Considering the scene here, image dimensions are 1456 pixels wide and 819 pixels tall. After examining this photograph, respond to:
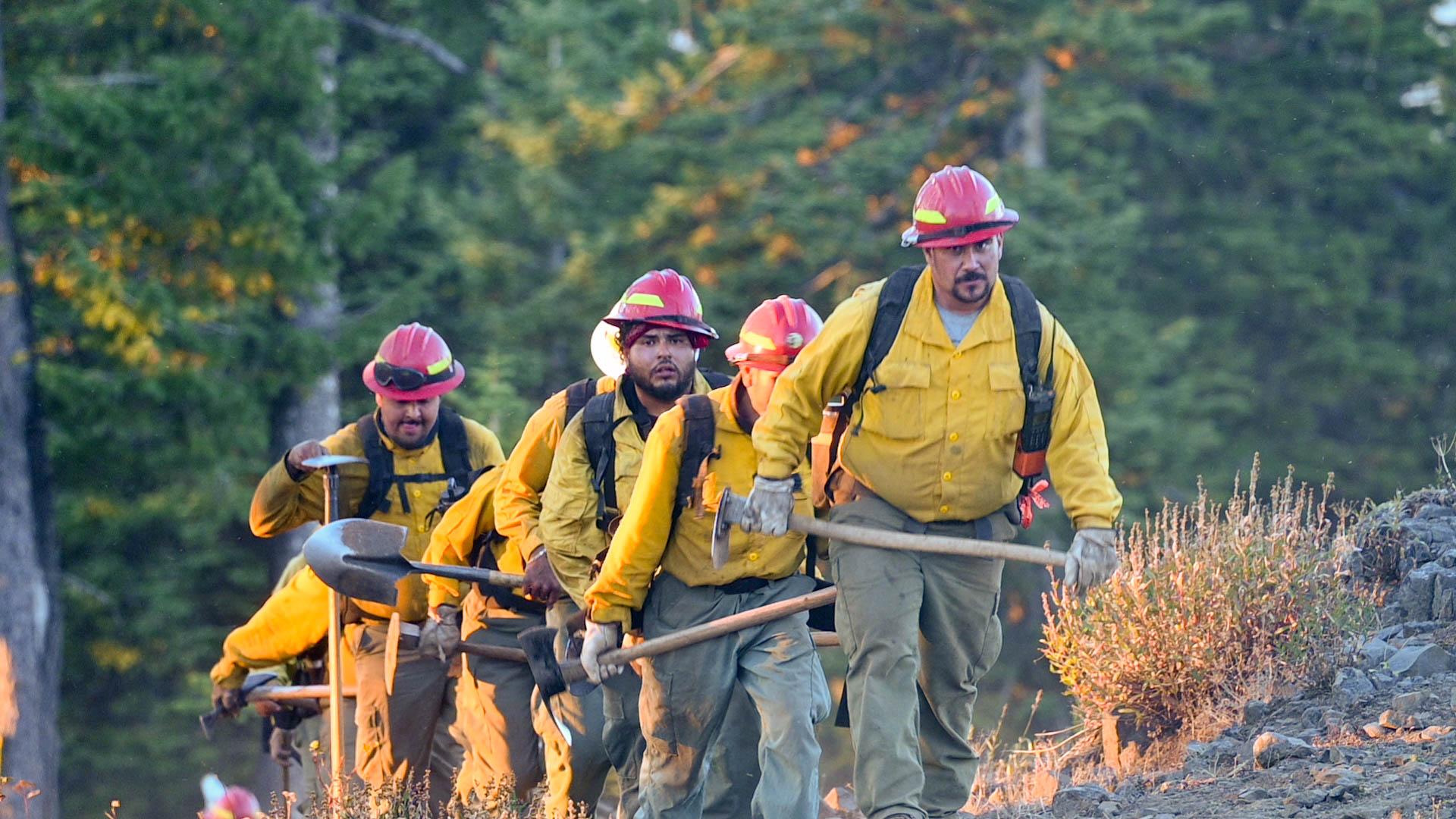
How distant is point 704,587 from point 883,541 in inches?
38.9

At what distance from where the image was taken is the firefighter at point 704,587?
7.91m

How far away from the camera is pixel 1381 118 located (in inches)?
1139

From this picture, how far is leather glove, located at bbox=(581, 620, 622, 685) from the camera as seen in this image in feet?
26.5

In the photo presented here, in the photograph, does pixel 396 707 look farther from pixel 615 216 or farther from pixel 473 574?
pixel 615 216

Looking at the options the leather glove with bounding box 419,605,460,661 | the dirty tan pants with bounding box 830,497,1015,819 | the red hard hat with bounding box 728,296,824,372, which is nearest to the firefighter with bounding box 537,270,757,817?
the red hard hat with bounding box 728,296,824,372

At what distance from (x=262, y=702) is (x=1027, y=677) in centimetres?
1588

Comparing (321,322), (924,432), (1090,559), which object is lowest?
(1090,559)

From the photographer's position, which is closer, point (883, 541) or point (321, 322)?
point (883, 541)

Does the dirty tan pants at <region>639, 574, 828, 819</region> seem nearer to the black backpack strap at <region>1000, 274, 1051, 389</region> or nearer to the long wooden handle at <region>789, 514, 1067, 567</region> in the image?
the long wooden handle at <region>789, 514, 1067, 567</region>

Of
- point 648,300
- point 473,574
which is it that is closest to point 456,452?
point 473,574

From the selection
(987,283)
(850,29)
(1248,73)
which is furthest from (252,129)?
(987,283)

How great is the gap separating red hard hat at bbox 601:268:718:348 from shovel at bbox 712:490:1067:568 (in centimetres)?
115

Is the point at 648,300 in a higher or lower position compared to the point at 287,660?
higher

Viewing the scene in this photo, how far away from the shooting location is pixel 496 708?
Answer: 31.6 feet
